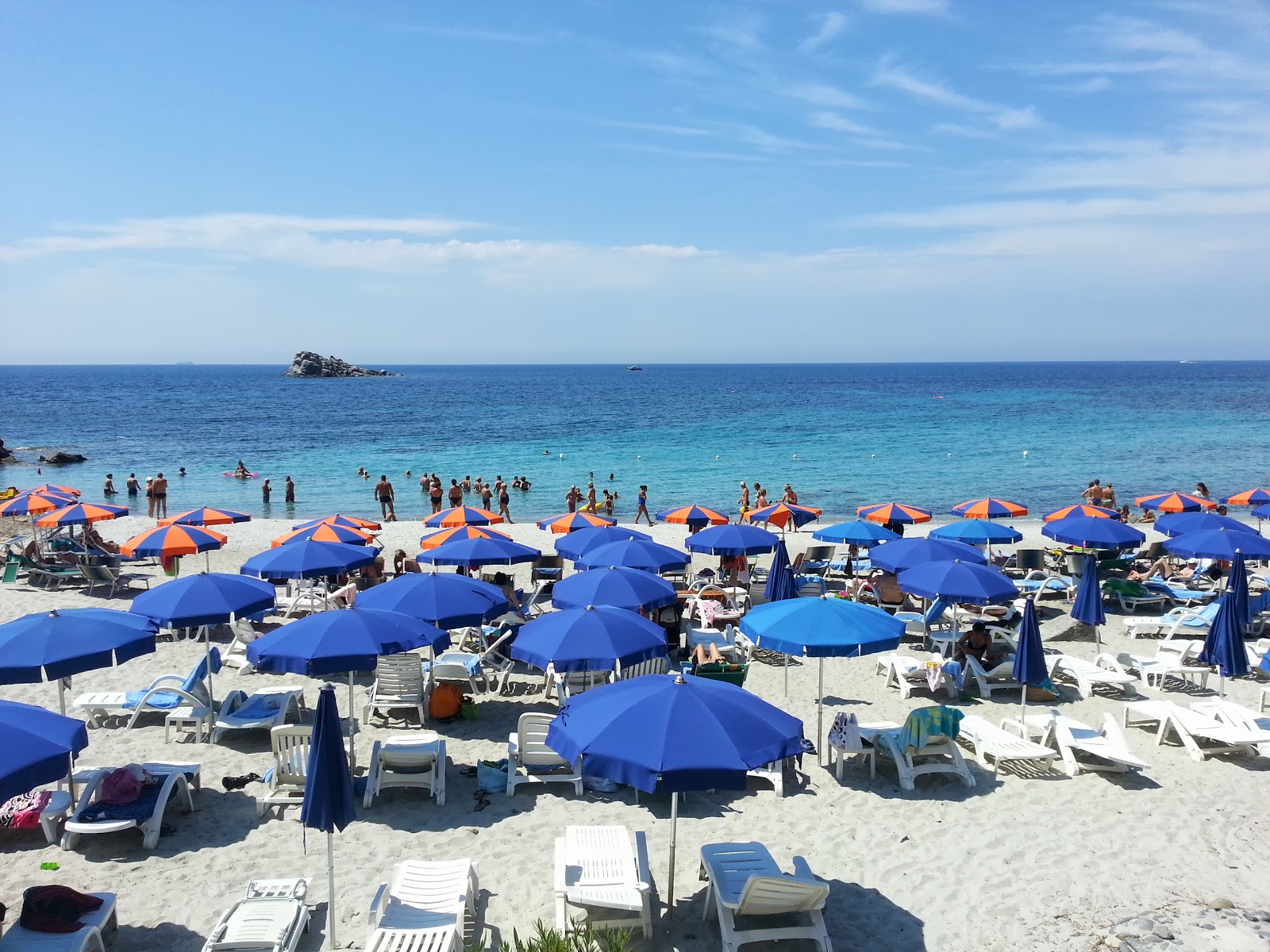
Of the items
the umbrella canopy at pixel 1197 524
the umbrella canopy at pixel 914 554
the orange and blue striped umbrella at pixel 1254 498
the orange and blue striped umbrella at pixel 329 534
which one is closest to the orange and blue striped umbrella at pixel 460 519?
the orange and blue striped umbrella at pixel 329 534

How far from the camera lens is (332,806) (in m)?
5.29

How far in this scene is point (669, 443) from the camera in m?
54.8

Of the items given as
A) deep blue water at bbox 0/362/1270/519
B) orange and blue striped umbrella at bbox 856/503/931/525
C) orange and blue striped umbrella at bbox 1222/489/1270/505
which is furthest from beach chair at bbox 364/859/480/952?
deep blue water at bbox 0/362/1270/519

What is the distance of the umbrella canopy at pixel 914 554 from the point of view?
11562 millimetres

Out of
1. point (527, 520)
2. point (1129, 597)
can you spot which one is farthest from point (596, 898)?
point (527, 520)

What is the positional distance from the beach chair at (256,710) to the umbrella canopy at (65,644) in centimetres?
163

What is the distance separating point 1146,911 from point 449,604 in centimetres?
656

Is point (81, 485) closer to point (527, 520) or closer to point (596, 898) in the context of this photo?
point (527, 520)

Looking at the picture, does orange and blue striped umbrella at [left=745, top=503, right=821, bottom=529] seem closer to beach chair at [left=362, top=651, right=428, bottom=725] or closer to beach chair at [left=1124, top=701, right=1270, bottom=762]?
beach chair at [left=1124, top=701, right=1270, bottom=762]

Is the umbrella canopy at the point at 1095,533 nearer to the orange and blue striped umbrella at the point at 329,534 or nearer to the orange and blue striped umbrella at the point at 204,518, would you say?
the orange and blue striped umbrella at the point at 329,534

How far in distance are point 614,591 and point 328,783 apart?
4933mm

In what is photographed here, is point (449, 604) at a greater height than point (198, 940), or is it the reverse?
point (449, 604)

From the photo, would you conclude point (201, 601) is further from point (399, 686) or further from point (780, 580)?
point (780, 580)

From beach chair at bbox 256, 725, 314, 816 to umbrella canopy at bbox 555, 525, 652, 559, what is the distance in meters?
5.77
